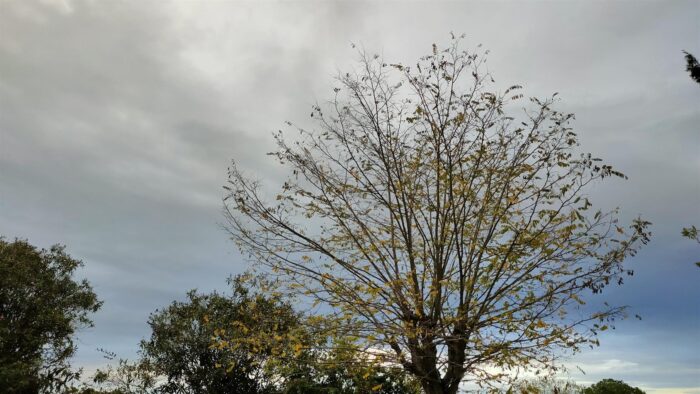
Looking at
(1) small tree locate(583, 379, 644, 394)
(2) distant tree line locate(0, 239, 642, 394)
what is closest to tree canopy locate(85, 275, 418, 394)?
(2) distant tree line locate(0, 239, 642, 394)

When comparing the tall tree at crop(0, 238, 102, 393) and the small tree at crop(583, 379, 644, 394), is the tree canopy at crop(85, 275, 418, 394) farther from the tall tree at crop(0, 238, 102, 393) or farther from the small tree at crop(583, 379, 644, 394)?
the small tree at crop(583, 379, 644, 394)

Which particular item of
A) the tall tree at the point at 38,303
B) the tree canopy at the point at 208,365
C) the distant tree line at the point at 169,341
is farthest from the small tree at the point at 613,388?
the tall tree at the point at 38,303

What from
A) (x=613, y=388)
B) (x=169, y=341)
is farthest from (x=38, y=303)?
(x=613, y=388)

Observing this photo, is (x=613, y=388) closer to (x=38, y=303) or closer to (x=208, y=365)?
(x=208, y=365)

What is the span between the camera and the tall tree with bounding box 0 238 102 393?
22.3m

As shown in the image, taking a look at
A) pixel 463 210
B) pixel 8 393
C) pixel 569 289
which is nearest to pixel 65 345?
pixel 8 393

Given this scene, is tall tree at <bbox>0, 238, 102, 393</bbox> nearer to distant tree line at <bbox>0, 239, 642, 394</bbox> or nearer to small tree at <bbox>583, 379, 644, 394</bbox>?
distant tree line at <bbox>0, 239, 642, 394</bbox>

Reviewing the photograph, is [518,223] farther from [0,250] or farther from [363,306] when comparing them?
[0,250]

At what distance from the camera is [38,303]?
76.7ft

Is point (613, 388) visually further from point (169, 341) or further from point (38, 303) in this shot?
point (38, 303)

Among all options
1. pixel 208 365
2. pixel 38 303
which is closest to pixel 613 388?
pixel 208 365

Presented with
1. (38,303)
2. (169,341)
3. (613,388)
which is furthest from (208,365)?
(613,388)

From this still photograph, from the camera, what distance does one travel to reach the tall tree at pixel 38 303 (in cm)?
2231

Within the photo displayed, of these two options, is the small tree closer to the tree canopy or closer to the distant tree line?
the distant tree line
